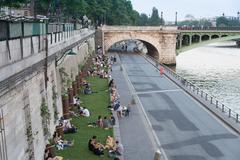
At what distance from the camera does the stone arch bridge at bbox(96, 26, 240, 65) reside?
92938 mm

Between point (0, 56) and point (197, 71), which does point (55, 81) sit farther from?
point (197, 71)

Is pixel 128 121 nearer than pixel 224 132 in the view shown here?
No

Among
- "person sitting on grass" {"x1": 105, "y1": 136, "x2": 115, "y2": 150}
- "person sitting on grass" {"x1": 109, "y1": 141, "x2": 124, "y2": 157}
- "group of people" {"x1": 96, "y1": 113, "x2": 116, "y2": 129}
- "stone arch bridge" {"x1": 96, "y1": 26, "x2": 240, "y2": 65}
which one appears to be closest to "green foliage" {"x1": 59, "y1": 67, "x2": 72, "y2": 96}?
"group of people" {"x1": 96, "y1": 113, "x2": 116, "y2": 129}

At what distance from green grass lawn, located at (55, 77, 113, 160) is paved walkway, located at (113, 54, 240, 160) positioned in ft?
5.52

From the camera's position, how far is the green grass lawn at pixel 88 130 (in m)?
25.4

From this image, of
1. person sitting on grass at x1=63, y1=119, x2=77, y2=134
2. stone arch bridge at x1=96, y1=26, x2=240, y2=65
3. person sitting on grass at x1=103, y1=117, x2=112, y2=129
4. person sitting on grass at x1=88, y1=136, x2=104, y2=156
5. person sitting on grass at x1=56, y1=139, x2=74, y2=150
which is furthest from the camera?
stone arch bridge at x1=96, y1=26, x2=240, y2=65

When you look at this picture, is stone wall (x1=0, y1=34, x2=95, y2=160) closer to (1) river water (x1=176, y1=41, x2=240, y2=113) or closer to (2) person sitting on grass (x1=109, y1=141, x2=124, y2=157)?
(2) person sitting on grass (x1=109, y1=141, x2=124, y2=157)

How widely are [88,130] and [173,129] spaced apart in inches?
258

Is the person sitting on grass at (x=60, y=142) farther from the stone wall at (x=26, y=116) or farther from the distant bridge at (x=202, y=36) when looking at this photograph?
the distant bridge at (x=202, y=36)

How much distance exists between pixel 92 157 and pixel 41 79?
17.9 ft

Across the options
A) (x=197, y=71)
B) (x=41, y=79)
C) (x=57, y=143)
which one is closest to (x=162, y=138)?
(x=57, y=143)

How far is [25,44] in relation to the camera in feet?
60.3

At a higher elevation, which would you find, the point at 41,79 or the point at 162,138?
the point at 41,79

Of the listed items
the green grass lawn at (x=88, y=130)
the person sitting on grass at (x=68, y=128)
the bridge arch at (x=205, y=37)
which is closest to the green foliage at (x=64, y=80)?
the green grass lawn at (x=88, y=130)
